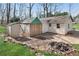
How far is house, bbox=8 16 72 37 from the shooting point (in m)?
2.59

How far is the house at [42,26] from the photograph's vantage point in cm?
259

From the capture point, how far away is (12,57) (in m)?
2.56

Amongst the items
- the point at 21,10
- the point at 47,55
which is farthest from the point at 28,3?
the point at 47,55

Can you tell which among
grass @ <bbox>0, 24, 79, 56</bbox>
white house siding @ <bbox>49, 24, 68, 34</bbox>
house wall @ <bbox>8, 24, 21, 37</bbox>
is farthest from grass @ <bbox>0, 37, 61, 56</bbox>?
white house siding @ <bbox>49, 24, 68, 34</bbox>

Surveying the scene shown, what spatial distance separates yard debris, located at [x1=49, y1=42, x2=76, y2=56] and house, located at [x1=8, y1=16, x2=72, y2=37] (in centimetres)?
12

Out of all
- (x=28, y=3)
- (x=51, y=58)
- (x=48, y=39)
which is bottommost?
(x=51, y=58)

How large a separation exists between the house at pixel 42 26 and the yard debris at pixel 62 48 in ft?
0.39

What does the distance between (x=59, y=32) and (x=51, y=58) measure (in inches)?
10.2

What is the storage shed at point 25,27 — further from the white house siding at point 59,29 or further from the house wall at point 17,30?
the white house siding at point 59,29

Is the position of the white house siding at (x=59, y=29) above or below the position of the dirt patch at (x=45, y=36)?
above

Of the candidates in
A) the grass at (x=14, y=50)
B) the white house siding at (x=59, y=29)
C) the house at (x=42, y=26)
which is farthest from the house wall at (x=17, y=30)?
the white house siding at (x=59, y=29)

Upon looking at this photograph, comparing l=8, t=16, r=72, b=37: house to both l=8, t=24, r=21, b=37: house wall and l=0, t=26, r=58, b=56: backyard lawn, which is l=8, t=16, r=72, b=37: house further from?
l=0, t=26, r=58, b=56: backyard lawn

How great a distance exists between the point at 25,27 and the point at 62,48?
40cm

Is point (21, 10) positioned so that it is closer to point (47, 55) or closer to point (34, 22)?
point (34, 22)
